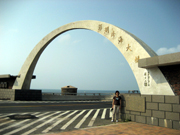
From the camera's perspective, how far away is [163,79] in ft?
35.2

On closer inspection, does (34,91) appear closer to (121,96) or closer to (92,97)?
(92,97)

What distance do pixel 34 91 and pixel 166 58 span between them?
2008 cm

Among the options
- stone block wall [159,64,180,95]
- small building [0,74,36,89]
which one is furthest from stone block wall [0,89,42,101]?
stone block wall [159,64,180,95]

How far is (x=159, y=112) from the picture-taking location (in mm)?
9047

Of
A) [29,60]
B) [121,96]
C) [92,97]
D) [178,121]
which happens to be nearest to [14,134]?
[121,96]

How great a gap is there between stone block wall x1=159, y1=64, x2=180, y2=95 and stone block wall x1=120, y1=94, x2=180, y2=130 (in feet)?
5.05

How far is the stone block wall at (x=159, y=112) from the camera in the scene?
8.47m

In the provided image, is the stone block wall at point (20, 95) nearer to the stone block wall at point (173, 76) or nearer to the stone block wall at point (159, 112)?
the stone block wall at point (159, 112)

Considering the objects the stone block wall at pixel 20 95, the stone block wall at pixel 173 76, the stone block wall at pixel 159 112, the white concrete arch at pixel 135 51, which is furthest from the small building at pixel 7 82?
the stone block wall at pixel 173 76

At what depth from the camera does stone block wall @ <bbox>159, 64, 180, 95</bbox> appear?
9906 mm

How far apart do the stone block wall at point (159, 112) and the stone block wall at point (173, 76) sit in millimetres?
1539

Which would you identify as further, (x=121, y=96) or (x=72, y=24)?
(x=72, y=24)

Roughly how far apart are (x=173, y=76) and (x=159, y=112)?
7.99 ft

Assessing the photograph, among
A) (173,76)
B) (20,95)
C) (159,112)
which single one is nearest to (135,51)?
(173,76)
